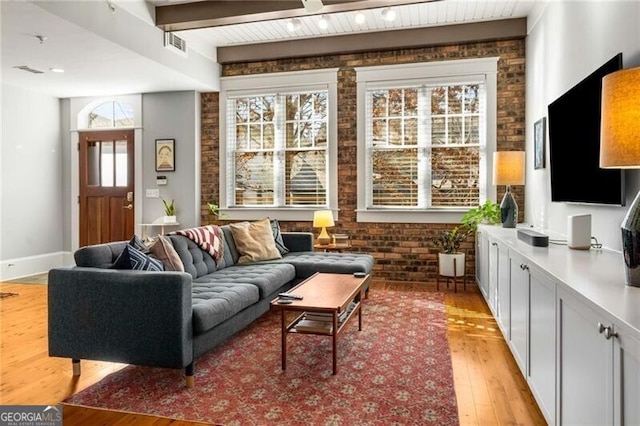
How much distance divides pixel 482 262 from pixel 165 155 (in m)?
4.52

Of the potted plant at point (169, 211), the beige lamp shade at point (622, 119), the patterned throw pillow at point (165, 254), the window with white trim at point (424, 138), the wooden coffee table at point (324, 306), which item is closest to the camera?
the beige lamp shade at point (622, 119)

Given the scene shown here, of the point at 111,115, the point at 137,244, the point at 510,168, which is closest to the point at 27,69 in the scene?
the point at 111,115

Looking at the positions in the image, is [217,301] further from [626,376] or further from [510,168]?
[510,168]

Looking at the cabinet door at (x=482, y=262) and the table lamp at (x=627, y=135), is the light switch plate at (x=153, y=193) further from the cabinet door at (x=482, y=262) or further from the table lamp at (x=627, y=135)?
the table lamp at (x=627, y=135)

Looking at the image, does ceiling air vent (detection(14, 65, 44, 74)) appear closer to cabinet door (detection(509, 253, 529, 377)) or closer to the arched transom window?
the arched transom window

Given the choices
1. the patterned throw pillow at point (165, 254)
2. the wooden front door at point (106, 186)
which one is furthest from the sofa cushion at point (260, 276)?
the wooden front door at point (106, 186)

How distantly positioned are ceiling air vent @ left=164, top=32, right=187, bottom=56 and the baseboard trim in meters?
3.63

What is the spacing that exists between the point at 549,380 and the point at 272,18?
4195 mm

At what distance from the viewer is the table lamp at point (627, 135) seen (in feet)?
4.88

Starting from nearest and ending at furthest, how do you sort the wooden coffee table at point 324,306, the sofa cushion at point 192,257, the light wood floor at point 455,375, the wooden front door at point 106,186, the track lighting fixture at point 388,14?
1. the light wood floor at point 455,375
2. the wooden coffee table at point 324,306
3. the sofa cushion at point 192,257
4. the track lighting fixture at point 388,14
5. the wooden front door at point 106,186

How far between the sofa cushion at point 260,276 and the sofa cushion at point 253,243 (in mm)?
179

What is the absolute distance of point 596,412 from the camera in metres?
1.35

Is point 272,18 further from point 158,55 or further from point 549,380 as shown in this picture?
point 549,380

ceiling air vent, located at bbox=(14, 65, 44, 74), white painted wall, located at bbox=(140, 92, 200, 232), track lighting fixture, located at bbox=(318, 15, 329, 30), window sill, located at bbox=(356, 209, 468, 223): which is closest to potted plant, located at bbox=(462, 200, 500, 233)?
window sill, located at bbox=(356, 209, 468, 223)
